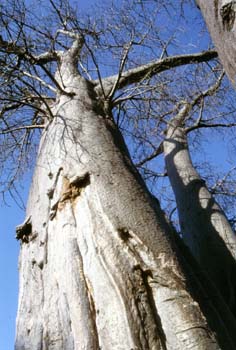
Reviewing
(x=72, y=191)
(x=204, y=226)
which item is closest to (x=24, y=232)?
(x=72, y=191)

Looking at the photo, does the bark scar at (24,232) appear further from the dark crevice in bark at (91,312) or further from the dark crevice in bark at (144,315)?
the dark crevice in bark at (144,315)

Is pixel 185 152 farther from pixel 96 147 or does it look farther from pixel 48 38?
pixel 96 147

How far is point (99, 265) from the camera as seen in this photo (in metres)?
1.32

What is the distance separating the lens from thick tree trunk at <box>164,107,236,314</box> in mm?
2518

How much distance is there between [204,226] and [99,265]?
1681 millimetres

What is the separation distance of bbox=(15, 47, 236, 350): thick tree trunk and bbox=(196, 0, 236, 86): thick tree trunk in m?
0.65

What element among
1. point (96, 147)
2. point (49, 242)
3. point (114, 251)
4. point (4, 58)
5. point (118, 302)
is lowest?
point (118, 302)

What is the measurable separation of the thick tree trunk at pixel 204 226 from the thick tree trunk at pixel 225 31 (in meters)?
1.66

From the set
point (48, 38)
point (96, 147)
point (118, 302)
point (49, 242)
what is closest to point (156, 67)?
point (48, 38)

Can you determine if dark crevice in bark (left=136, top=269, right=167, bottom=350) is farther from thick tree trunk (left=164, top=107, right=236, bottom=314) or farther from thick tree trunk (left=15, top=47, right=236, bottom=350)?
thick tree trunk (left=164, top=107, right=236, bottom=314)

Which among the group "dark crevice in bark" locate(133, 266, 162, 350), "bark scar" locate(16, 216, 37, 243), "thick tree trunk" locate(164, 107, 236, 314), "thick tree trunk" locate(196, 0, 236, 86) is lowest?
"dark crevice in bark" locate(133, 266, 162, 350)

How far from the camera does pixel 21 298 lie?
1.59m

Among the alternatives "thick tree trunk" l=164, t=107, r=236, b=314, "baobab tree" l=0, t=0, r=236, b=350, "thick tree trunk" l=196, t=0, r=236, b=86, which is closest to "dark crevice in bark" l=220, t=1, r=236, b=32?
"thick tree trunk" l=196, t=0, r=236, b=86

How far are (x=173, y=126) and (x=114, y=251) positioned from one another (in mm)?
2910
